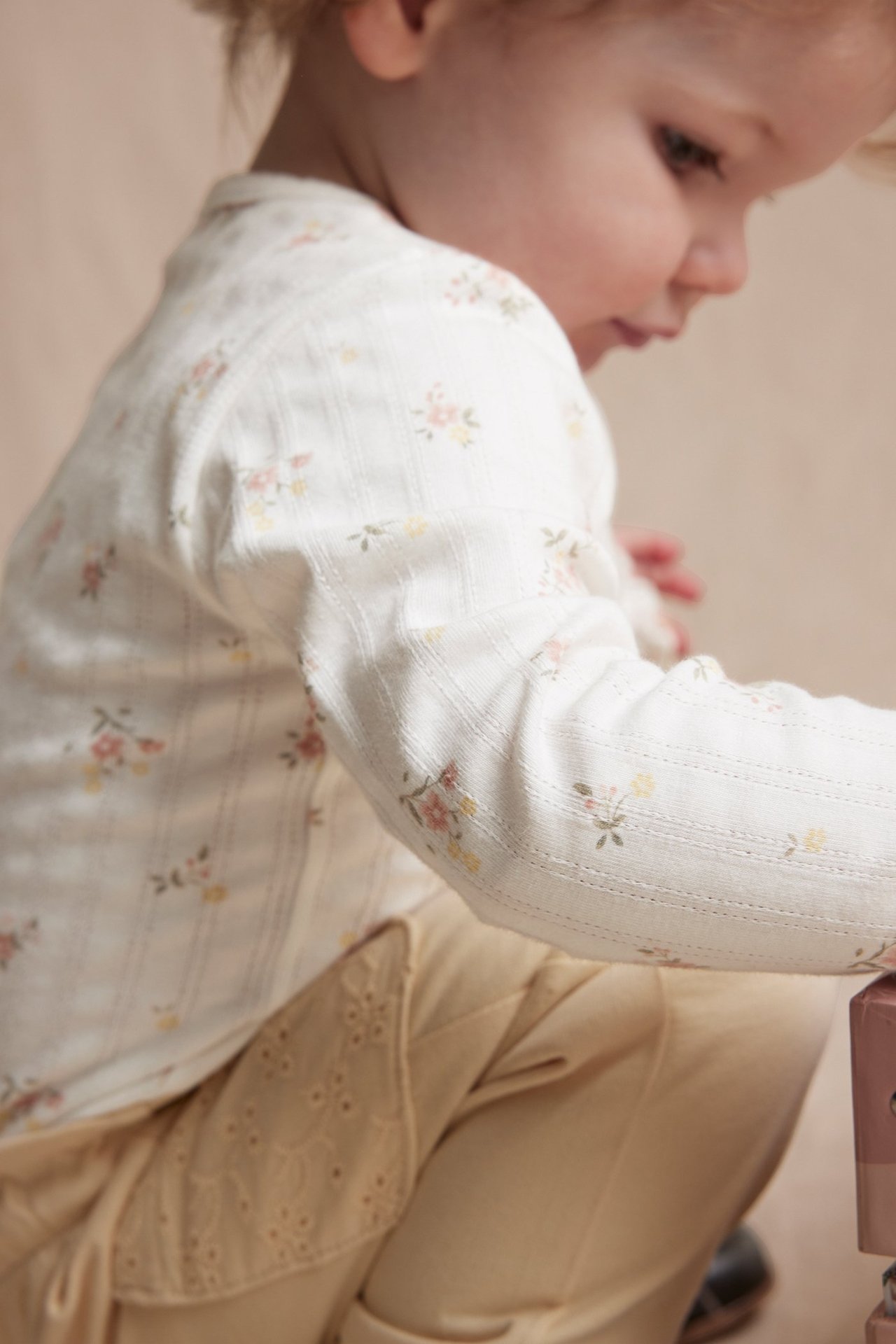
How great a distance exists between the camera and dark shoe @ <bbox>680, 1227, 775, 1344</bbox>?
0.74m

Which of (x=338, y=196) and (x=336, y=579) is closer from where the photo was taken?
(x=336, y=579)

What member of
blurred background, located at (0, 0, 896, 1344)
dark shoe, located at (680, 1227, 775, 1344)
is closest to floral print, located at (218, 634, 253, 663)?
dark shoe, located at (680, 1227, 775, 1344)

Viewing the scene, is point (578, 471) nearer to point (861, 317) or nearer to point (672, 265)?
point (672, 265)

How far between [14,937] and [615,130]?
41 cm

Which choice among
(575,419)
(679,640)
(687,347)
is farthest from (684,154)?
(687,347)

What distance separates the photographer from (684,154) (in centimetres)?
62

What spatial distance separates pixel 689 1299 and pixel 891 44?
514 millimetres

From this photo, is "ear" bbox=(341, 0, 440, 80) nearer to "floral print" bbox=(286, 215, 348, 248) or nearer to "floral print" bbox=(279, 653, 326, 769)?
"floral print" bbox=(286, 215, 348, 248)

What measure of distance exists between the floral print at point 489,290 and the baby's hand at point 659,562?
481 mm

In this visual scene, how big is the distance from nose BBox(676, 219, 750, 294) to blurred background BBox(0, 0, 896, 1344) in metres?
0.76

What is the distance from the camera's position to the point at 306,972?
0.63 m

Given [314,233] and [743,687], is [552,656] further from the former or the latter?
[314,233]

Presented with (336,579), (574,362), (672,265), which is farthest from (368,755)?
(672,265)

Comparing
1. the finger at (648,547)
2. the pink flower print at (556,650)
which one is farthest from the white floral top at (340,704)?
the finger at (648,547)
